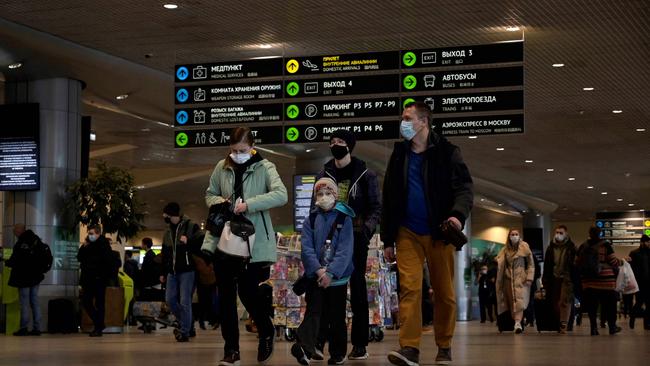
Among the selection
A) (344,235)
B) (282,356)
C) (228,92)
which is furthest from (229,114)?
(344,235)

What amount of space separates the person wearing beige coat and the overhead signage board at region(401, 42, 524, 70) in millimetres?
4146

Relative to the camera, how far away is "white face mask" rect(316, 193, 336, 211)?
7.74m

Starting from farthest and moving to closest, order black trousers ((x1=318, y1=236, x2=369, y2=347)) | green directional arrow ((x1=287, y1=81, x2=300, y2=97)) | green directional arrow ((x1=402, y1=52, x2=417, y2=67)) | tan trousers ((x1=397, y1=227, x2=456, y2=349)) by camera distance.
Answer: green directional arrow ((x1=287, y1=81, x2=300, y2=97)), green directional arrow ((x1=402, y1=52, x2=417, y2=67)), black trousers ((x1=318, y1=236, x2=369, y2=347)), tan trousers ((x1=397, y1=227, x2=456, y2=349))

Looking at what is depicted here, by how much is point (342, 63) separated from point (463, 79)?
5.40 ft

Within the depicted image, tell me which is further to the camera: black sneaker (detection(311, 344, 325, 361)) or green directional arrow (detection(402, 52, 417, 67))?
green directional arrow (detection(402, 52, 417, 67))

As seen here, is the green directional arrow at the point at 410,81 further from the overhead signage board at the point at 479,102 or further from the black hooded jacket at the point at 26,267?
the black hooded jacket at the point at 26,267


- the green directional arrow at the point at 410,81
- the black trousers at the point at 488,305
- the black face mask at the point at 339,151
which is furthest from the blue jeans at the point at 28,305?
the black trousers at the point at 488,305

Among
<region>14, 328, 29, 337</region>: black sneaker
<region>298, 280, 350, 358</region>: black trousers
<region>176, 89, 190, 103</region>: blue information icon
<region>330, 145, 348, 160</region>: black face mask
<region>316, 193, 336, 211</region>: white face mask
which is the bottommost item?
<region>14, 328, 29, 337</region>: black sneaker

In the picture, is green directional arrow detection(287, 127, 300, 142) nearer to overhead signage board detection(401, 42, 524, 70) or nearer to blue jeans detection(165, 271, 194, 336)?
overhead signage board detection(401, 42, 524, 70)

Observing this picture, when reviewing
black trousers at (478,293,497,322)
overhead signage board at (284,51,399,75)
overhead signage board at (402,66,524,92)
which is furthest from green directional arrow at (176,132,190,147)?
black trousers at (478,293,497,322)

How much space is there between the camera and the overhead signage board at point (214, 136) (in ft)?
50.4

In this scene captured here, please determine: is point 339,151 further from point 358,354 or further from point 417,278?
point 417,278

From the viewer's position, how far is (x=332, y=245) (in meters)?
7.70

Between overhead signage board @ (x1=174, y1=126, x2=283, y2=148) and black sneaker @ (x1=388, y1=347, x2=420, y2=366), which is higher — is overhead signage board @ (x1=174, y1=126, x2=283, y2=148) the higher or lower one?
the higher one
